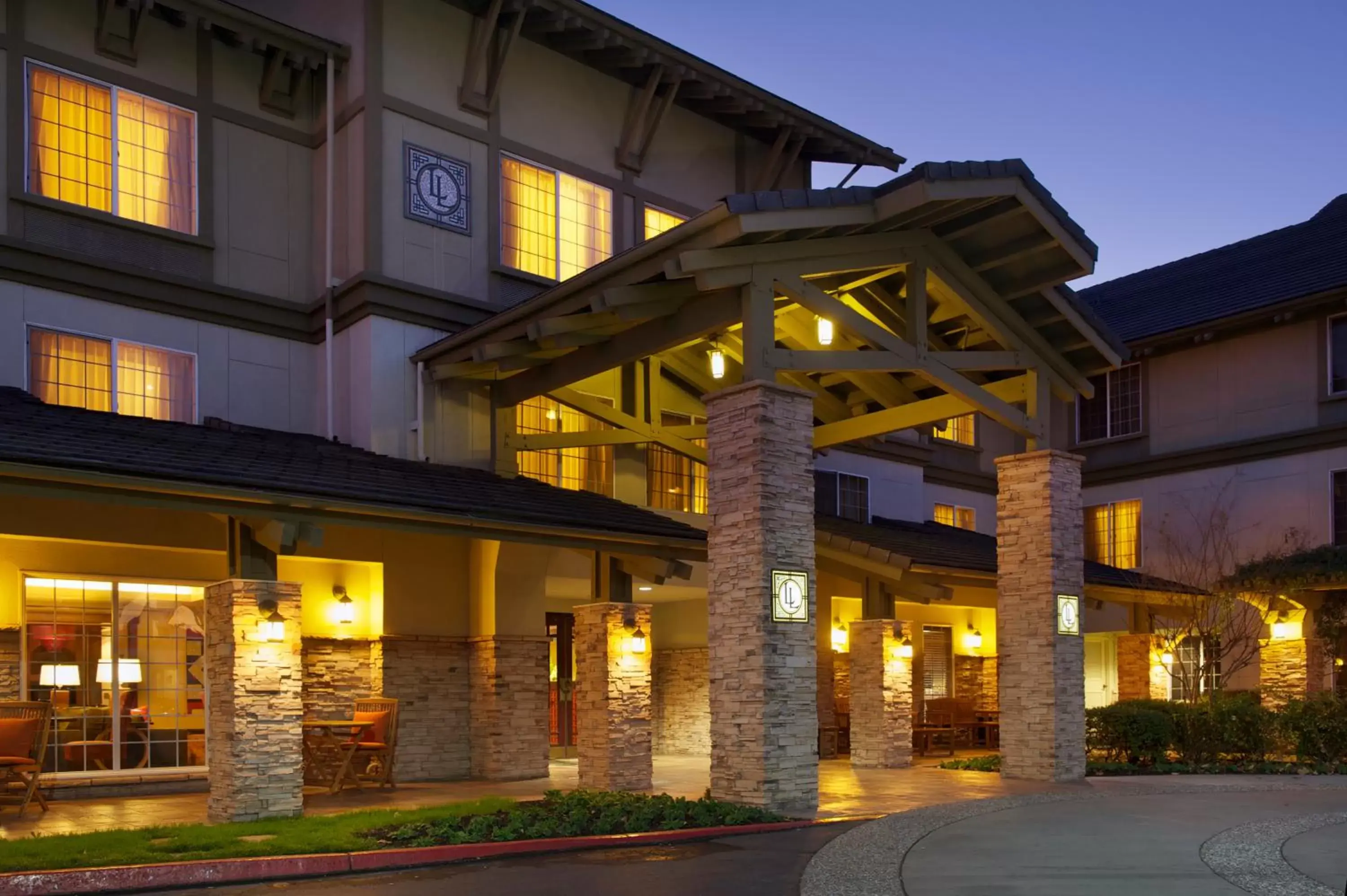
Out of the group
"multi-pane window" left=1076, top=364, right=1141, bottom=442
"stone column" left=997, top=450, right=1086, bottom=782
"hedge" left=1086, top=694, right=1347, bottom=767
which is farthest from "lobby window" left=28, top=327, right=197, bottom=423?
"multi-pane window" left=1076, top=364, right=1141, bottom=442

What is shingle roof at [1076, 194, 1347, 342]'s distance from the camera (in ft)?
83.0

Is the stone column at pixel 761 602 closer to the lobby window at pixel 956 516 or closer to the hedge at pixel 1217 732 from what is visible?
the hedge at pixel 1217 732

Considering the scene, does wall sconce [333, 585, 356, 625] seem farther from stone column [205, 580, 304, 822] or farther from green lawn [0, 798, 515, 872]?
green lawn [0, 798, 515, 872]

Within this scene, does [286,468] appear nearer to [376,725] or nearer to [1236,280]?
[376,725]

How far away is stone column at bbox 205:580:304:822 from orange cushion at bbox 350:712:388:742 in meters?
2.97

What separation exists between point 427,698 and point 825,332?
6.91 meters

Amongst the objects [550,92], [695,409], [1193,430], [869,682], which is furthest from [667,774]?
[1193,430]

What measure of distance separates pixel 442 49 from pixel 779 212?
770 cm

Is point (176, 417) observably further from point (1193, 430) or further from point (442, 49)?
point (1193, 430)

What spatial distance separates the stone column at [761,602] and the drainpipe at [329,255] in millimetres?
6235

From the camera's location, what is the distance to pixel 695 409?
21406mm

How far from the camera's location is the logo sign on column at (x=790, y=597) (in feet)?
44.0

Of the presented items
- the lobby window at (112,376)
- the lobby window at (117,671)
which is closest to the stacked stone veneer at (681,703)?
the lobby window at (117,671)

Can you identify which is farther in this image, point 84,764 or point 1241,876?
point 84,764
